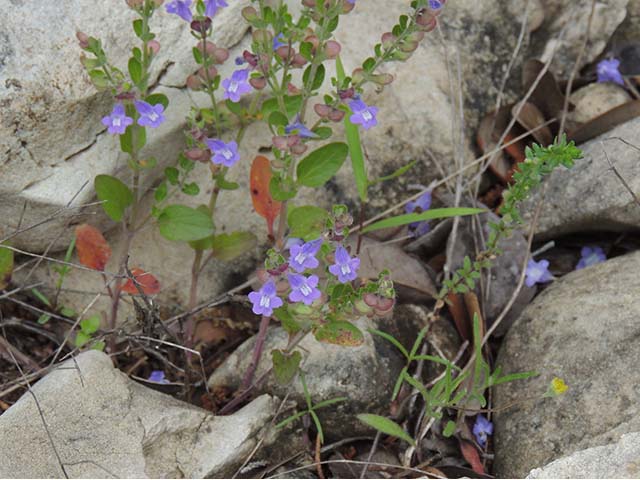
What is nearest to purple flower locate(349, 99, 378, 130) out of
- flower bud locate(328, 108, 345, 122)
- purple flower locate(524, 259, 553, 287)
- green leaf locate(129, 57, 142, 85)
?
flower bud locate(328, 108, 345, 122)

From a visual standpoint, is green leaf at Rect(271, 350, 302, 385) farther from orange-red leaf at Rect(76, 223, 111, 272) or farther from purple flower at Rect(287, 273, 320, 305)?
orange-red leaf at Rect(76, 223, 111, 272)

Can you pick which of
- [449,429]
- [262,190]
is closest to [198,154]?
[262,190]

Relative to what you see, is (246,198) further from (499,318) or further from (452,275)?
(499,318)

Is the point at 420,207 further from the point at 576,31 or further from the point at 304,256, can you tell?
the point at 576,31

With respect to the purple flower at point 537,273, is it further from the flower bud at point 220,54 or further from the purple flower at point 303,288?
the flower bud at point 220,54

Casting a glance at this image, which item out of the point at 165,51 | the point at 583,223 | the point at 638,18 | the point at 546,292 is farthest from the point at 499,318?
the point at 638,18
